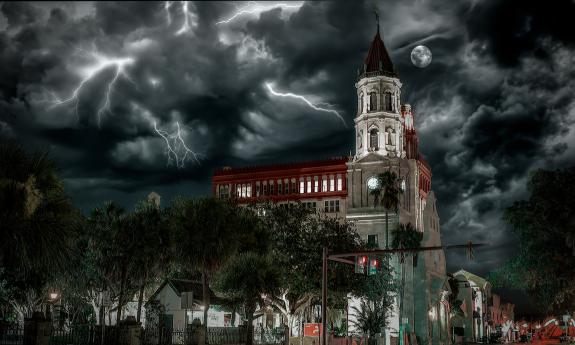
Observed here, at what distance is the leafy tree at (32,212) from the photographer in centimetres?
2306

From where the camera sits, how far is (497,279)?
49094 mm

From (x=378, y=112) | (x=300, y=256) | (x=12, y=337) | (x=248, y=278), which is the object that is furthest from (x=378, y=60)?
(x=12, y=337)

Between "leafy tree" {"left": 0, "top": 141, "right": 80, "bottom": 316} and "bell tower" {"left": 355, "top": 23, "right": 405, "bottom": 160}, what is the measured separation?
7866cm

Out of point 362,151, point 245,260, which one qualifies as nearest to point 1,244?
point 245,260

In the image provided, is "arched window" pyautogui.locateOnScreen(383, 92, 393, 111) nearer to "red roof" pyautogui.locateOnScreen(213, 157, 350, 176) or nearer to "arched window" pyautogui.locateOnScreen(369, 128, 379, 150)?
"arched window" pyautogui.locateOnScreen(369, 128, 379, 150)

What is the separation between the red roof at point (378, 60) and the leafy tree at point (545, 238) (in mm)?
58694

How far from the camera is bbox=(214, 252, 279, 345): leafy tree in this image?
50.1m

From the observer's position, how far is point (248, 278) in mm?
50062

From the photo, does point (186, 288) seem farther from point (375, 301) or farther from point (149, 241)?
point (375, 301)

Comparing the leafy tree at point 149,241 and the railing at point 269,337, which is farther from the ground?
the leafy tree at point 149,241

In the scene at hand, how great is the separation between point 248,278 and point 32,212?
28.1 m

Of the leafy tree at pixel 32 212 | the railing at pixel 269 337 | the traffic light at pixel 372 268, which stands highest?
the leafy tree at pixel 32 212

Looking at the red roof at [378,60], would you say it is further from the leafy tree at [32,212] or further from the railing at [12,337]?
the leafy tree at [32,212]

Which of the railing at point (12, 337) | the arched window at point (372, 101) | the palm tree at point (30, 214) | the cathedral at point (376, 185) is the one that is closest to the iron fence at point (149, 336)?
the railing at point (12, 337)
